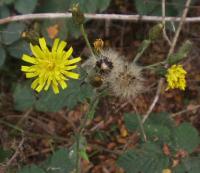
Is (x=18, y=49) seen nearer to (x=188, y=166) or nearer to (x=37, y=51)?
(x=37, y=51)

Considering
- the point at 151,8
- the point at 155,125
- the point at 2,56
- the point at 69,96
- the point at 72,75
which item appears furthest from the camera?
the point at 151,8

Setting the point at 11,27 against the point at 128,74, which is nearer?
the point at 128,74

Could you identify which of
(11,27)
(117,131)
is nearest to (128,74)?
(11,27)

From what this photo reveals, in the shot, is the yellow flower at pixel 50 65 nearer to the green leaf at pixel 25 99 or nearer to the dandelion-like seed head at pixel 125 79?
the dandelion-like seed head at pixel 125 79

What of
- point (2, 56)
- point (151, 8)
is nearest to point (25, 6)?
point (2, 56)

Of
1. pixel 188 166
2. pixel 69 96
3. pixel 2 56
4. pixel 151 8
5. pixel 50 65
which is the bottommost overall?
pixel 188 166

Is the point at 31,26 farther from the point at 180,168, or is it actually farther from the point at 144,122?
the point at 180,168
